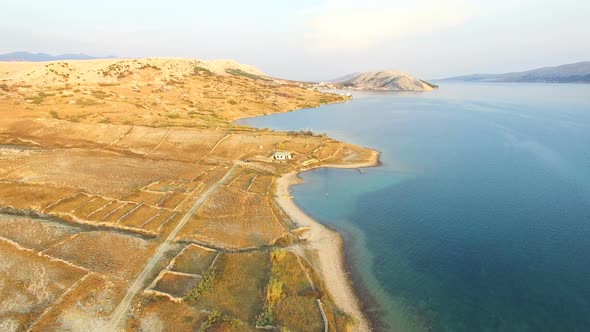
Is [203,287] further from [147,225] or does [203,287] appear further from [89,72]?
[89,72]

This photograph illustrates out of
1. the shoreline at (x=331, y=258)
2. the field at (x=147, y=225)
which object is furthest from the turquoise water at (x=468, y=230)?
the field at (x=147, y=225)

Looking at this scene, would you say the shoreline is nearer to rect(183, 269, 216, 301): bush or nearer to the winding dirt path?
rect(183, 269, 216, 301): bush

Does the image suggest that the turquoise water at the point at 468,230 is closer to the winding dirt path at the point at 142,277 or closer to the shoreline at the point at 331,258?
the shoreline at the point at 331,258

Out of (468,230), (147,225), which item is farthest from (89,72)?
(468,230)

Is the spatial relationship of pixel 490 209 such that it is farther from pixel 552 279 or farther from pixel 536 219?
pixel 552 279

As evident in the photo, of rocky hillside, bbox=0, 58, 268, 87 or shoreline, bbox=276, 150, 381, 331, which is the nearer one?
shoreline, bbox=276, 150, 381, 331

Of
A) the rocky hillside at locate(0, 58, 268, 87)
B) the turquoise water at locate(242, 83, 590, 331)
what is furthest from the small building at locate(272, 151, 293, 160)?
the rocky hillside at locate(0, 58, 268, 87)
